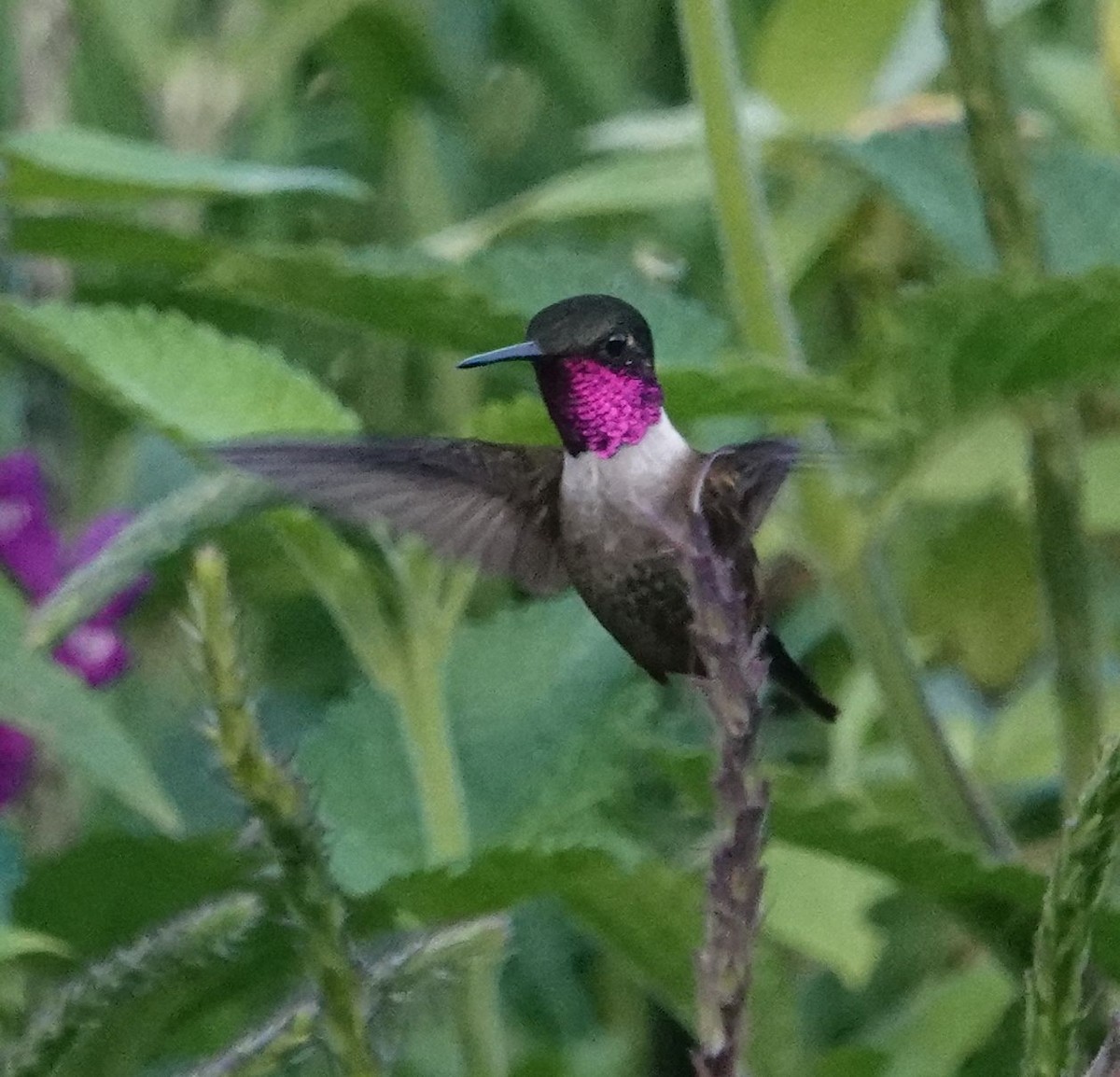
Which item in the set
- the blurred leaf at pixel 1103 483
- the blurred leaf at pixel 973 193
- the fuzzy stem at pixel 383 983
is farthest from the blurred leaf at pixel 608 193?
the fuzzy stem at pixel 383 983

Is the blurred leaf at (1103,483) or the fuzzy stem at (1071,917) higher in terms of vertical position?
the blurred leaf at (1103,483)

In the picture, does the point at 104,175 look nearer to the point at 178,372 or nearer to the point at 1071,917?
the point at 178,372

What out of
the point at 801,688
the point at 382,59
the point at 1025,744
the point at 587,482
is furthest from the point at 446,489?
the point at 382,59

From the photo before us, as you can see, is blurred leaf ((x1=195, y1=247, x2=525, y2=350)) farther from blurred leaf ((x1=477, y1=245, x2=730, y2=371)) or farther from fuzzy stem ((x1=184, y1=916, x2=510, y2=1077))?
fuzzy stem ((x1=184, y1=916, x2=510, y2=1077))

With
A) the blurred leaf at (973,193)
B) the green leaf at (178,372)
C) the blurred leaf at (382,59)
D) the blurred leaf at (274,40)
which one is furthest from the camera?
the blurred leaf at (382,59)

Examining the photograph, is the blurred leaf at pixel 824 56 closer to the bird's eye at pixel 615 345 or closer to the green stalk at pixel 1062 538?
the green stalk at pixel 1062 538

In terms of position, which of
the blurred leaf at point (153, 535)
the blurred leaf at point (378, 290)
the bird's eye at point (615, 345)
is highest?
the blurred leaf at point (378, 290)

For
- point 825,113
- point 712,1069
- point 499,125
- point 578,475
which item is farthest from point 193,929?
point 499,125
